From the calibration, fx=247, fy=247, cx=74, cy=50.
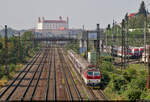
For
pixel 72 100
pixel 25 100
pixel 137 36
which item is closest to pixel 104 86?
pixel 72 100

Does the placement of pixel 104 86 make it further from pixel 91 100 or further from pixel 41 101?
pixel 41 101

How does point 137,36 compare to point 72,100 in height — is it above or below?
above

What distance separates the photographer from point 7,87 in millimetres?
30562

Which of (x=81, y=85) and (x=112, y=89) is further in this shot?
(x=81, y=85)

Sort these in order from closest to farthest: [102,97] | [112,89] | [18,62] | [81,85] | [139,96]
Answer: [139,96]
[102,97]
[112,89]
[81,85]
[18,62]

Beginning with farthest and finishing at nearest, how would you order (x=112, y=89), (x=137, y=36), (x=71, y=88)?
(x=137, y=36)
(x=71, y=88)
(x=112, y=89)

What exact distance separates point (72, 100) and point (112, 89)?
6057 millimetres

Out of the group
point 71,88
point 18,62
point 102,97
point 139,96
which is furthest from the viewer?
point 18,62

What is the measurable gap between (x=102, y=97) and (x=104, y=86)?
20.3ft

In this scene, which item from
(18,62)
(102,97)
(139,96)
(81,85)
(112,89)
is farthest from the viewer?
(18,62)

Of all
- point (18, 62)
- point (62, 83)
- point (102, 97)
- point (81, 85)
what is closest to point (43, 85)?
point (62, 83)

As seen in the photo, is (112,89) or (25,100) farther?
(112,89)

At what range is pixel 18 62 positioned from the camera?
190 ft

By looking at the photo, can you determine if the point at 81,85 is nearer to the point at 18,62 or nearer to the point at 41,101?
the point at 41,101
